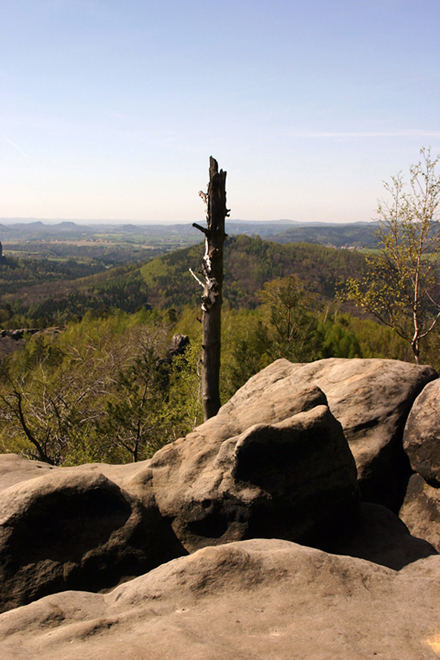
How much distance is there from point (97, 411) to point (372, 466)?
16620 mm

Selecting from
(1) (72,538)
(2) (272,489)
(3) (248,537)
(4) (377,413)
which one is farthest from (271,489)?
(4) (377,413)

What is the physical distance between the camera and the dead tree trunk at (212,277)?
13.4 metres

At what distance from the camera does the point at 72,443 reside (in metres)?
18.5

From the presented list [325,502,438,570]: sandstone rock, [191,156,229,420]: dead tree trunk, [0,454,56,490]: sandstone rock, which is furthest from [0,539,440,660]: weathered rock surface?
[191,156,229,420]: dead tree trunk

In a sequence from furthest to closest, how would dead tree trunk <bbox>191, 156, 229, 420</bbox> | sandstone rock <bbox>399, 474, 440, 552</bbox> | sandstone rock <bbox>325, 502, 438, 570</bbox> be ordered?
1. dead tree trunk <bbox>191, 156, 229, 420</bbox>
2. sandstone rock <bbox>399, 474, 440, 552</bbox>
3. sandstone rock <bbox>325, 502, 438, 570</bbox>

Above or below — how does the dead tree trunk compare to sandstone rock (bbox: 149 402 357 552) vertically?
above

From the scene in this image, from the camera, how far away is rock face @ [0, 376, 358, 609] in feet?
23.5

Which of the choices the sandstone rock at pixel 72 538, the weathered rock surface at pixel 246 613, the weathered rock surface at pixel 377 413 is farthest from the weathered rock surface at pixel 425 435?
the sandstone rock at pixel 72 538

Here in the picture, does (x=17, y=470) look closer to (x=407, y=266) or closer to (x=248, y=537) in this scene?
(x=248, y=537)

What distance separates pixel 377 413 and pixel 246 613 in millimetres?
6370

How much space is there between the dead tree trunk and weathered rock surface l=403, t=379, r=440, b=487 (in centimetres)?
662

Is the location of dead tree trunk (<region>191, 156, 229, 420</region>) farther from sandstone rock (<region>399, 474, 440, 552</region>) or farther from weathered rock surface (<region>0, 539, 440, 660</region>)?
weathered rock surface (<region>0, 539, 440, 660</region>)

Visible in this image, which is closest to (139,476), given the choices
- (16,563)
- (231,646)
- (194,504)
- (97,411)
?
(194,504)

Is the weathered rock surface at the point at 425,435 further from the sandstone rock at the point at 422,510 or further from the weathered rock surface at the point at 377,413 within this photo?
the weathered rock surface at the point at 377,413
